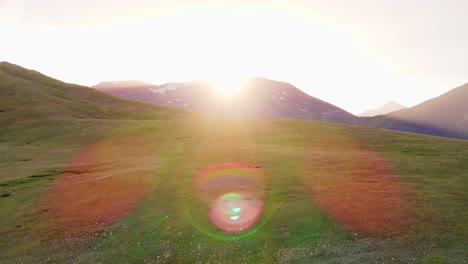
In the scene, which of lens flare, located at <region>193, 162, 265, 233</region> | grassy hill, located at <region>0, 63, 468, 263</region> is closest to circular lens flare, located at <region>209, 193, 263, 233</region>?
lens flare, located at <region>193, 162, 265, 233</region>

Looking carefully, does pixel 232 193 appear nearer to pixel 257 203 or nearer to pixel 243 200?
pixel 243 200

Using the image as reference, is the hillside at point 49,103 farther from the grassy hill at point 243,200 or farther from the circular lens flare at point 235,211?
the circular lens flare at point 235,211

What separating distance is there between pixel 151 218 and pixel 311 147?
37071mm

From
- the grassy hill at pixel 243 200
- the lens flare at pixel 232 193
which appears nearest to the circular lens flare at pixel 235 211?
the lens flare at pixel 232 193

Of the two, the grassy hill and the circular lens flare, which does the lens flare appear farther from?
the grassy hill

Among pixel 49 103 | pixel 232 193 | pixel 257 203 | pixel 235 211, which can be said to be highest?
pixel 49 103

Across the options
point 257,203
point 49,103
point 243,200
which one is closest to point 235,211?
point 257,203

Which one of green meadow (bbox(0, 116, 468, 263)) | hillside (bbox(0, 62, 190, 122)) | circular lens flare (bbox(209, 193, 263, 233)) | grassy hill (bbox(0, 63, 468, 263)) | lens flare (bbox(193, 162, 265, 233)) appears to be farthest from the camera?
hillside (bbox(0, 62, 190, 122))

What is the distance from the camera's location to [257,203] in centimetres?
4097

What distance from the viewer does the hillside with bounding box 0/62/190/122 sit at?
380 ft

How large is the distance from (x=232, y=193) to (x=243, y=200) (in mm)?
3014

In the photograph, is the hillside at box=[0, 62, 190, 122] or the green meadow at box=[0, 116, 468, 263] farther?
the hillside at box=[0, 62, 190, 122]

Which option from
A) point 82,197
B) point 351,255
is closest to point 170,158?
point 82,197

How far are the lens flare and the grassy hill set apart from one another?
168 millimetres
